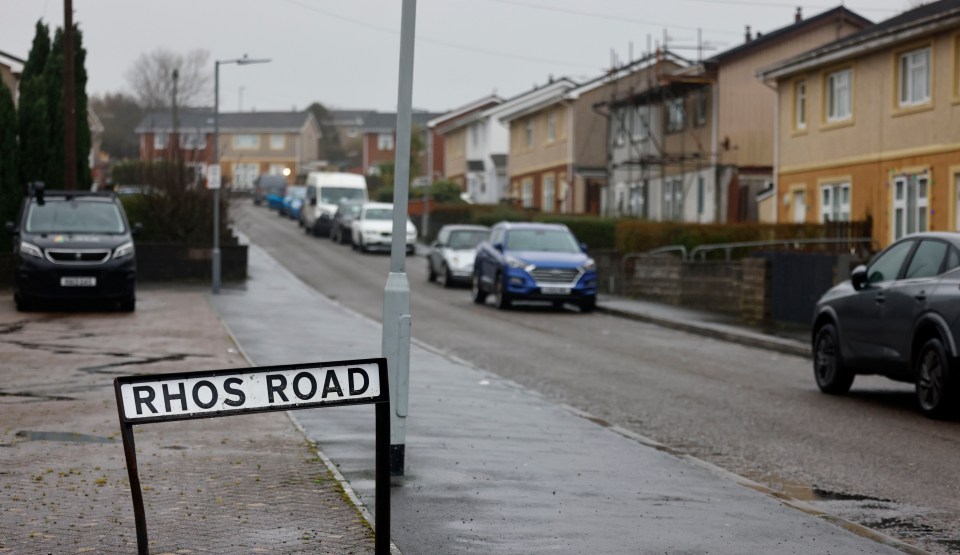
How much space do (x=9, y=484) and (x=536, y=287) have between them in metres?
21.5

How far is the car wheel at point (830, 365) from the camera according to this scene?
1519 centimetres

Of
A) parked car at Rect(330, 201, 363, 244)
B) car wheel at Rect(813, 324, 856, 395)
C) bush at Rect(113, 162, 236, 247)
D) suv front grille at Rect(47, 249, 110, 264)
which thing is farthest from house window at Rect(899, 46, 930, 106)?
parked car at Rect(330, 201, 363, 244)

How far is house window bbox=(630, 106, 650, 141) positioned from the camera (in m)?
51.8

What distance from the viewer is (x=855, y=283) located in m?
14.7

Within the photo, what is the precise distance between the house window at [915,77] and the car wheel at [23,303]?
1814 cm

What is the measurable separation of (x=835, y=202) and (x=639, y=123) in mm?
18964

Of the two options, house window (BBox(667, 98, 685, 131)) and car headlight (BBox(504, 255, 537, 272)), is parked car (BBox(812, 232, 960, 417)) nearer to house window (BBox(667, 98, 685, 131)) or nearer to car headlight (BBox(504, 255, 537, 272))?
car headlight (BBox(504, 255, 537, 272))

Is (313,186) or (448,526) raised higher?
(313,186)

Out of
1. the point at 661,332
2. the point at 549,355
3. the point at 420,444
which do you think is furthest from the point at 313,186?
the point at 420,444

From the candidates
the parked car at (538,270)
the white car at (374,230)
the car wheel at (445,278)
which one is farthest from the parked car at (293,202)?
the parked car at (538,270)

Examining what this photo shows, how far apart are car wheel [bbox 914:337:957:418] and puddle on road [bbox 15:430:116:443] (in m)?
7.13

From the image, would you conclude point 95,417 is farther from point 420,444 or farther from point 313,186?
point 313,186

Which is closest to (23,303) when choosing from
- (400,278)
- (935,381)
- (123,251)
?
(123,251)

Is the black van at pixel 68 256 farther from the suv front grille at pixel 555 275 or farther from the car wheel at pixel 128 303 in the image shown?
the suv front grille at pixel 555 275
